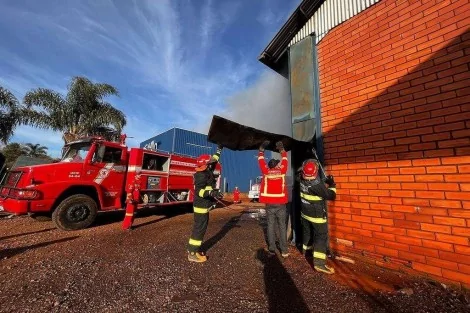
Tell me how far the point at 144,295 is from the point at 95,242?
10.9ft

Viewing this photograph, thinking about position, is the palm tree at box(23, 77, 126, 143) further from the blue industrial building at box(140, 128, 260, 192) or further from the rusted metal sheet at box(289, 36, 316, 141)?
the rusted metal sheet at box(289, 36, 316, 141)

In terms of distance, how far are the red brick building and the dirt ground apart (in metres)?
0.57

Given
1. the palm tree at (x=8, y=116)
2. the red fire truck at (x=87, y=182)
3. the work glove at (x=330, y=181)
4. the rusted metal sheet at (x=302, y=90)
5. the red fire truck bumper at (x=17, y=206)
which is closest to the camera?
the work glove at (x=330, y=181)

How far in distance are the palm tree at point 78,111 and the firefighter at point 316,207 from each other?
1411 centimetres

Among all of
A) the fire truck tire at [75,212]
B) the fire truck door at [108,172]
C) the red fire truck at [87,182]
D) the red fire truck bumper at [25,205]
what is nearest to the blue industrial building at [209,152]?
the red fire truck at [87,182]

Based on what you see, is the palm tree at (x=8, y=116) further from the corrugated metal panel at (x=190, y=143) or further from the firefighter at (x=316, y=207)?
the firefighter at (x=316, y=207)

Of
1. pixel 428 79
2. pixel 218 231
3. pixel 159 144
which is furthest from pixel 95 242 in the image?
pixel 159 144

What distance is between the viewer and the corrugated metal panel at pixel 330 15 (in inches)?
184

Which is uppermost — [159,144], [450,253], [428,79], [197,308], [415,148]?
[159,144]

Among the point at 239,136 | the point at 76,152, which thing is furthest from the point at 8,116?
the point at 239,136

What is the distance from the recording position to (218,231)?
7.03 meters

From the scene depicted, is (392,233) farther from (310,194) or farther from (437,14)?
(437,14)

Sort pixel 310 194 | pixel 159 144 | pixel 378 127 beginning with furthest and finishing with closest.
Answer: pixel 159 144, pixel 310 194, pixel 378 127

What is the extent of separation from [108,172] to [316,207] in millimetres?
6596
